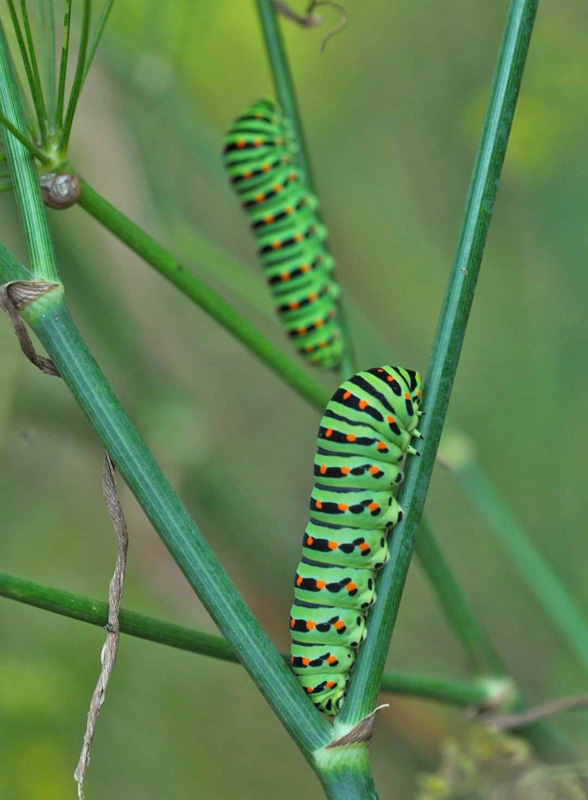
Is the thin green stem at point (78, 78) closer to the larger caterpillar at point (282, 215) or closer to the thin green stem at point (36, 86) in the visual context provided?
the thin green stem at point (36, 86)

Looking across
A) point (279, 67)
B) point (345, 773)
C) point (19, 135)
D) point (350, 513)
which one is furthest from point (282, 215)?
point (345, 773)

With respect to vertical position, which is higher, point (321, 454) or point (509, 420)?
point (509, 420)

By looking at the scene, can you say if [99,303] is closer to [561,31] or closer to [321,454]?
[321,454]

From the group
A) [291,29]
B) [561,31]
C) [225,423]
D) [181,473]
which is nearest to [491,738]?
[181,473]

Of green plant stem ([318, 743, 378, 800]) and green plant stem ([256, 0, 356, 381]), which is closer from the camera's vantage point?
green plant stem ([318, 743, 378, 800])

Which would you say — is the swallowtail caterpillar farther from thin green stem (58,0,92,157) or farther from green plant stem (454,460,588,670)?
green plant stem (454,460,588,670)

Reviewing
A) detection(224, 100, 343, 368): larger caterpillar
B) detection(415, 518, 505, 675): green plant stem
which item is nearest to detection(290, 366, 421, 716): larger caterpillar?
detection(415, 518, 505, 675): green plant stem

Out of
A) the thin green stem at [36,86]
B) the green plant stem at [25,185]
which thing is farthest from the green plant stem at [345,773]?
the thin green stem at [36,86]
